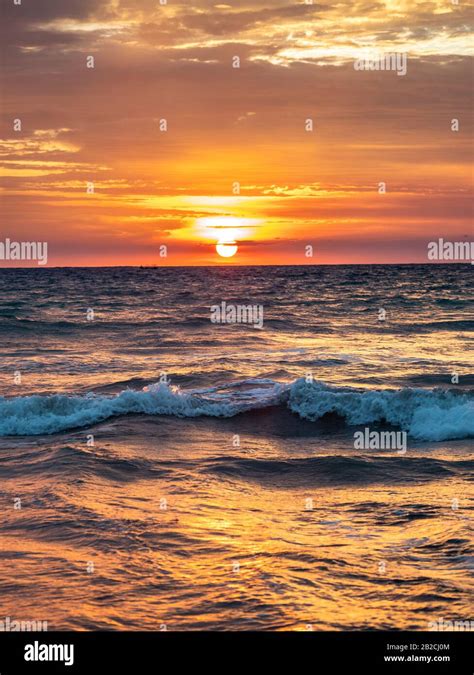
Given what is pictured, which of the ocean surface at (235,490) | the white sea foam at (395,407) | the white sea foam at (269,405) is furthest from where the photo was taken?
the white sea foam at (395,407)

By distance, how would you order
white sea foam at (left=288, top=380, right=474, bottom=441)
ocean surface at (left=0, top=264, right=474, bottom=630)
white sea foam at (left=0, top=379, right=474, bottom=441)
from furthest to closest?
white sea foam at (left=288, top=380, right=474, bottom=441) < white sea foam at (left=0, top=379, right=474, bottom=441) < ocean surface at (left=0, top=264, right=474, bottom=630)

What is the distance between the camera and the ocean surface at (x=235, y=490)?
22.7ft

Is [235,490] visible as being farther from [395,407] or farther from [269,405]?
[395,407]

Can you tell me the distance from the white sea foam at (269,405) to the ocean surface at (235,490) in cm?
5

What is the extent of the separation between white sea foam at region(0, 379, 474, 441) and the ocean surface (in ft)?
0.17

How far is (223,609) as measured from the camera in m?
6.75

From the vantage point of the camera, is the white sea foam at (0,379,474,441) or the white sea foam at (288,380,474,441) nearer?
the white sea foam at (0,379,474,441)

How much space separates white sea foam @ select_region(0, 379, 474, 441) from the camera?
53.3ft

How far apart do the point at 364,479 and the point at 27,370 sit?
14962 mm

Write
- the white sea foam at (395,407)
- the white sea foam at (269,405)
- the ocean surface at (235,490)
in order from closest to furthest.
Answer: the ocean surface at (235,490)
the white sea foam at (269,405)
the white sea foam at (395,407)

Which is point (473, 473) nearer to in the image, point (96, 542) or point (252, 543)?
point (252, 543)

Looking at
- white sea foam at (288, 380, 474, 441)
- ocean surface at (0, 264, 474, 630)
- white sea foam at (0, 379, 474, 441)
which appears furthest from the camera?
white sea foam at (288, 380, 474, 441)

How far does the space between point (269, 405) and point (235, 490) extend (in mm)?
7602
